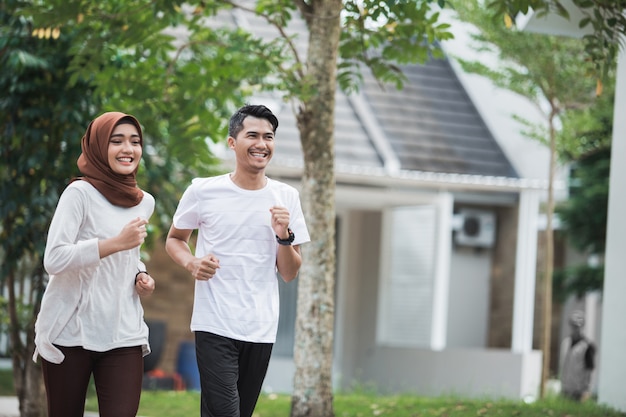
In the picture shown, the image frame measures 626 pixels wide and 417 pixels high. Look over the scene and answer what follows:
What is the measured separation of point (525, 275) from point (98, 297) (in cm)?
1182

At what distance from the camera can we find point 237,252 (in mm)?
4797

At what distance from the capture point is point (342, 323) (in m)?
17.8

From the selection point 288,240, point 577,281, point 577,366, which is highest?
point 288,240

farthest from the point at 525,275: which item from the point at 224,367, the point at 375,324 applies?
the point at 224,367

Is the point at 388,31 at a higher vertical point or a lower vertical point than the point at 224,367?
higher

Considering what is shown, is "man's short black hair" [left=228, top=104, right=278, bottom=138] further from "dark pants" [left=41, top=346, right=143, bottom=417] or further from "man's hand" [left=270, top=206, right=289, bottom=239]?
"dark pants" [left=41, top=346, right=143, bottom=417]

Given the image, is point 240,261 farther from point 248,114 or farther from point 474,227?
point 474,227

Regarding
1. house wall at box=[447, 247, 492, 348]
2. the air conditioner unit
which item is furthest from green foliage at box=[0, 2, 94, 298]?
house wall at box=[447, 247, 492, 348]

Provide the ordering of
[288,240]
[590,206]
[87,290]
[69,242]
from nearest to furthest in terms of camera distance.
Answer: [69,242], [87,290], [288,240], [590,206]

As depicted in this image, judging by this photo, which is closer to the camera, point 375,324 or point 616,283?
point 616,283

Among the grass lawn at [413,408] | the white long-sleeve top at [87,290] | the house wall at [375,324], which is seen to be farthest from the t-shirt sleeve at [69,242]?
the house wall at [375,324]

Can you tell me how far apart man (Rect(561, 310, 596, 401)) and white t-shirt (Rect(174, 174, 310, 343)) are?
7.83m

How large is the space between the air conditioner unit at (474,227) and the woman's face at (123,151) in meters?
13.5

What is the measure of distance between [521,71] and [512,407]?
6.62 m
